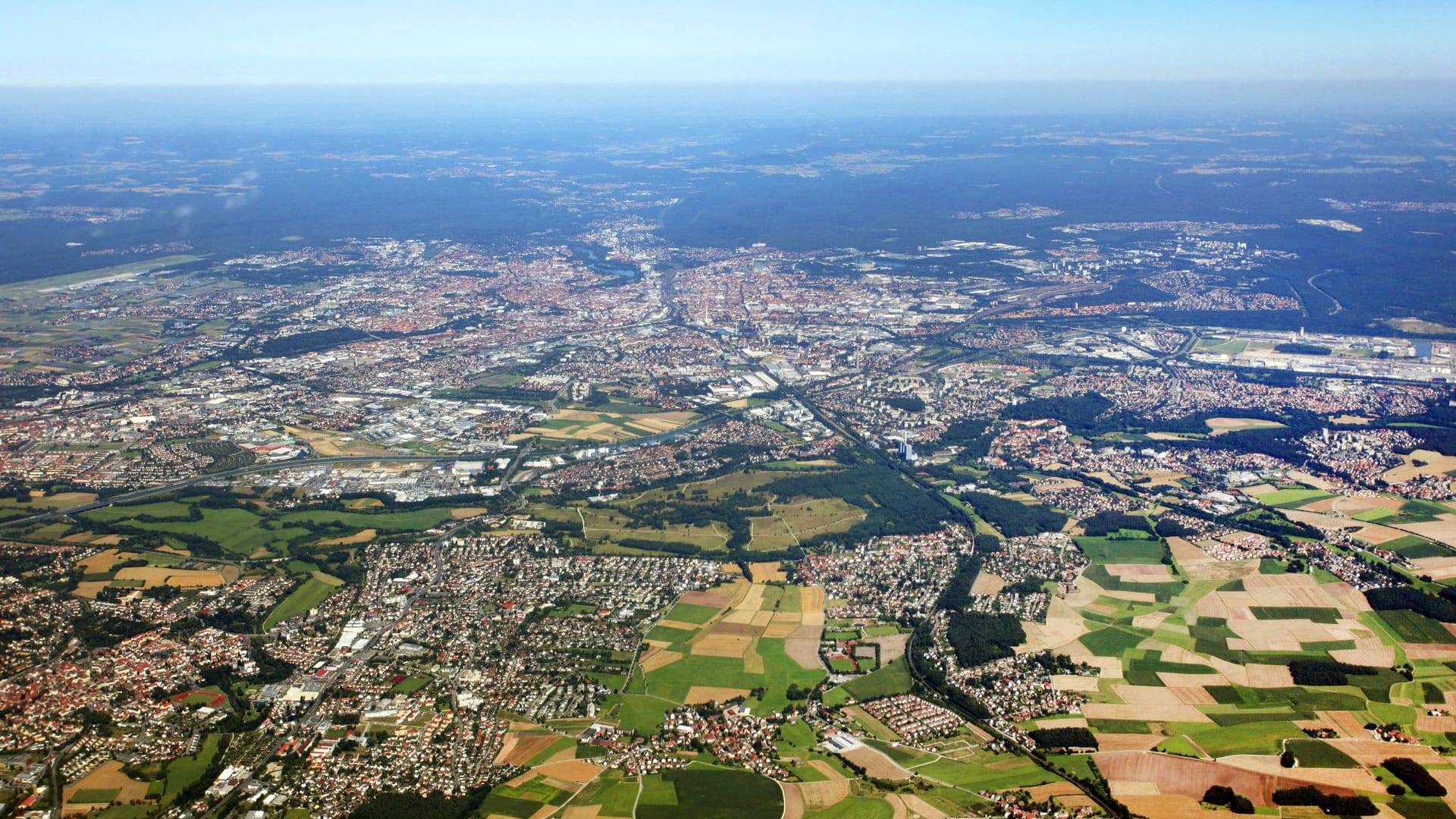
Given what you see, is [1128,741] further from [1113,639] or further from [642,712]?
[642,712]

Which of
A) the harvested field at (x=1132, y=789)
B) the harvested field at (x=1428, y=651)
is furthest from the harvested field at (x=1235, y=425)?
the harvested field at (x=1132, y=789)

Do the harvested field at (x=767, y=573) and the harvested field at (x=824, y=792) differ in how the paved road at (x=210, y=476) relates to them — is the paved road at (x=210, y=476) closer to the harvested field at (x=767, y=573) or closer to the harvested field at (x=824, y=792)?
the harvested field at (x=767, y=573)

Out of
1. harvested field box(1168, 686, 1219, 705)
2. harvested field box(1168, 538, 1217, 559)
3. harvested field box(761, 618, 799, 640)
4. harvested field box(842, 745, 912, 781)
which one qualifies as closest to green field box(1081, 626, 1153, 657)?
harvested field box(1168, 686, 1219, 705)

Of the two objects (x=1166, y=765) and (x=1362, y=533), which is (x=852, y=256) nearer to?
(x=1362, y=533)

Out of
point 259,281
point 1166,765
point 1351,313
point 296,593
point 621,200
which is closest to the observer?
point 1166,765

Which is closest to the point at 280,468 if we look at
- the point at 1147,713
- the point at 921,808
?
the point at 921,808

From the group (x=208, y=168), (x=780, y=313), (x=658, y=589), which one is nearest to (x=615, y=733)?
(x=658, y=589)
